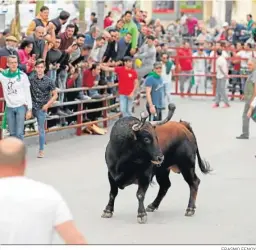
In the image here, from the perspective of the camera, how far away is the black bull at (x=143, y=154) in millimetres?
9547

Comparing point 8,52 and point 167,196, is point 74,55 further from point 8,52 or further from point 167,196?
point 167,196

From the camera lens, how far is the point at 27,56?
14984 mm

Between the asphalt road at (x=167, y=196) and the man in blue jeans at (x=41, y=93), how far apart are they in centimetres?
64

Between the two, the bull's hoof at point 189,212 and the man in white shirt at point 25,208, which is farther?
the bull's hoof at point 189,212

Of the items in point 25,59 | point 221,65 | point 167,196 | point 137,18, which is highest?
point 137,18

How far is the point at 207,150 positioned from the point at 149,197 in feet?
15.5

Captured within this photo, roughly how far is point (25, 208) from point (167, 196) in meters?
6.97

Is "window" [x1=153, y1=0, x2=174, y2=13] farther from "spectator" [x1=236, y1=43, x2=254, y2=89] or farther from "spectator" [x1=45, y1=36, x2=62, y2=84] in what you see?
"spectator" [x1=45, y1=36, x2=62, y2=84]

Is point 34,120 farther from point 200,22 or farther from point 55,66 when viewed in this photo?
point 200,22

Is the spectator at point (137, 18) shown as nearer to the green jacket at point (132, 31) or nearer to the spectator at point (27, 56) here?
the green jacket at point (132, 31)

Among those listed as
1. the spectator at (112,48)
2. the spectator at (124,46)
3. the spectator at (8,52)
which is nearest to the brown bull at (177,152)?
the spectator at (8,52)

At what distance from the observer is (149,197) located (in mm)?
11352

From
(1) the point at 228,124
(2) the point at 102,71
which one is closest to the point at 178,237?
(2) the point at 102,71

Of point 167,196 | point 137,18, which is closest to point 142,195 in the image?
point 167,196
